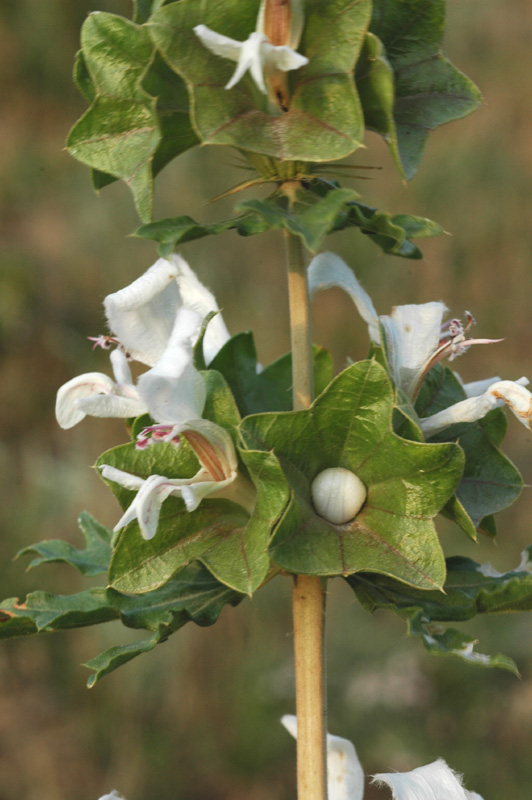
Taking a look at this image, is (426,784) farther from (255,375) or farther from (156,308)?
(156,308)

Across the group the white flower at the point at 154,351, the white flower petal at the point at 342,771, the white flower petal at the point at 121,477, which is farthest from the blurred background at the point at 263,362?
the white flower petal at the point at 121,477

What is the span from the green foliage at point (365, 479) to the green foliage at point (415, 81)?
0.22m

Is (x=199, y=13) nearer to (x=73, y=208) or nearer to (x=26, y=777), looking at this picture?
(x=26, y=777)

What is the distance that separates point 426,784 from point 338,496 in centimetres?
33

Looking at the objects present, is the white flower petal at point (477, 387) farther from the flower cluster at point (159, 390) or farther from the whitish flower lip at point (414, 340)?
the flower cluster at point (159, 390)

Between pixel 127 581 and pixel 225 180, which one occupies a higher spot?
pixel 127 581

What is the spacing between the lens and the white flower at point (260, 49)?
686 millimetres

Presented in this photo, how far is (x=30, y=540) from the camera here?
136 inches

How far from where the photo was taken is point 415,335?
0.87 m

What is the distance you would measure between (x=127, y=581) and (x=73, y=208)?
3748 mm

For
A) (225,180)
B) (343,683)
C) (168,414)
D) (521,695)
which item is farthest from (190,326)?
(225,180)

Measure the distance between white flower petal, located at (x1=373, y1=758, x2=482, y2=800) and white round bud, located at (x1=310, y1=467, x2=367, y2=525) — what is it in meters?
0.27

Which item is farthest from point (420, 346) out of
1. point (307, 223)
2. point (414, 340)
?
point (307, 223)

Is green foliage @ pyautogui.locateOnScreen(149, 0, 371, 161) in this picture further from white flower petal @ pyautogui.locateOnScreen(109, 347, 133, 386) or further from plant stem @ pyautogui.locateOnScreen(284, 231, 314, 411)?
white flower petal @ pyautogui.locateOnScreen(109, 347, 133, 386)
